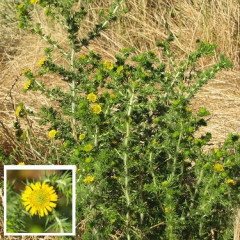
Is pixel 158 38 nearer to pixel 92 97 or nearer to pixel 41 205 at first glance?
pixel 92 97

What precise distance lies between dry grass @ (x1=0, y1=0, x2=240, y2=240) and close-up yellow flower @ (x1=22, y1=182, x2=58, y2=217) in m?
2.49

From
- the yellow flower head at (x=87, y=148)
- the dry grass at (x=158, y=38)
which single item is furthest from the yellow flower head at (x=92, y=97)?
the dry grass at (x=158, y=38)

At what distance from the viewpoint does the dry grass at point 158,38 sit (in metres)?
4.67

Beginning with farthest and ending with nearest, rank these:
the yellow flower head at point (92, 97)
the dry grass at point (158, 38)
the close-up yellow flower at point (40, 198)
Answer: the dry grass at point (158, 38) → the yellow flower head at point (92, 97) → the close-up yellow flower at point (40, 198)

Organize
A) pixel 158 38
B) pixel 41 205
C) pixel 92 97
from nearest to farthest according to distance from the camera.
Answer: pixel 41 205 → pixel 92 97 → pixel 158 38

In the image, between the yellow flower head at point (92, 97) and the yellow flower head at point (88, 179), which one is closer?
the yellow flower head at point (88, 179)

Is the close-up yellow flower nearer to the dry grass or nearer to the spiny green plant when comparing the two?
the spiny green plant

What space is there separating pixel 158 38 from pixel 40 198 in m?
3.88

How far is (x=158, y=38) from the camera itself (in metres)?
5.56

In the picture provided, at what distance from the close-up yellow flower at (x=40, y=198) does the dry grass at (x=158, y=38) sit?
2493 mm

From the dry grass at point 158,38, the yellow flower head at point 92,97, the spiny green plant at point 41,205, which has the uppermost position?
the dry grass at point 158,38

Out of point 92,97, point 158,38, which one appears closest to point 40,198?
point 92,97

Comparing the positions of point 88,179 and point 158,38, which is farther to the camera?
point 158,38

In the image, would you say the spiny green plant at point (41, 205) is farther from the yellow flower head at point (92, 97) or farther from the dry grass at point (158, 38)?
the dry grass at point (158, 38)
